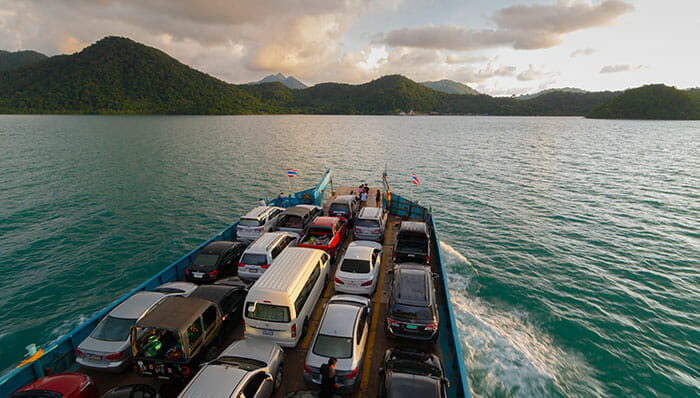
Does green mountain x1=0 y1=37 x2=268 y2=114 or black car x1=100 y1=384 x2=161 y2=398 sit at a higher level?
green mountain x1=0 y1=37 x2=268 y2=114

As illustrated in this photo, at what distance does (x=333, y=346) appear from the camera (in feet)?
23.8

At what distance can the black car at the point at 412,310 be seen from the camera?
27.6ft

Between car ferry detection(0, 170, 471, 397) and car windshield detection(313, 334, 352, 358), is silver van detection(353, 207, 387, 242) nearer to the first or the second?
car ferry detection(0, 170, 471, 397)

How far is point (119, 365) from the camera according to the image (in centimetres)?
754

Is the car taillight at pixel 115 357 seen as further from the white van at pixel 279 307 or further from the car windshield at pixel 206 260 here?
the car windshield at pixel 206 260

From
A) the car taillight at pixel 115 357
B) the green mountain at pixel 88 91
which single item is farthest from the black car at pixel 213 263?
the green mountain at pixel 88 91

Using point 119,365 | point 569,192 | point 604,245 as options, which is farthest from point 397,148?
point 119,365

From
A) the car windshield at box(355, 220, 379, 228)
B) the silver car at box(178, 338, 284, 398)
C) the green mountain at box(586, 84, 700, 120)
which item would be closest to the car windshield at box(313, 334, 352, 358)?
the silver car at box(178, 338, 284, 398)

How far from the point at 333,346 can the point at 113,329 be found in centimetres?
616

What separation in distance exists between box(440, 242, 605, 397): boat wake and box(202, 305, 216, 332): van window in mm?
9254

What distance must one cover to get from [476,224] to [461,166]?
26.7m

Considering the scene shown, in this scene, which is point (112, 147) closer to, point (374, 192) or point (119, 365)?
point (374, 192)

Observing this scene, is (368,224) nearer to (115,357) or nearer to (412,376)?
(412,376)

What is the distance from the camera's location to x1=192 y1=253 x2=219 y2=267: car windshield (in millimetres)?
12094
